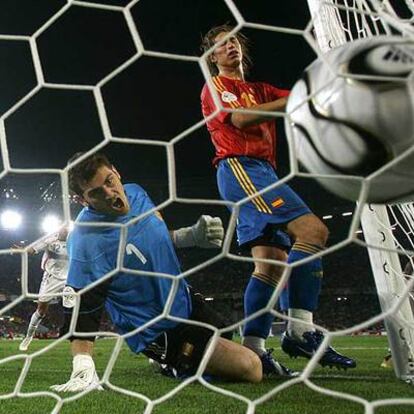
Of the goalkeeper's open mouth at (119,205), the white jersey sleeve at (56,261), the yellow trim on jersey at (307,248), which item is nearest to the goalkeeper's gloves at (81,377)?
the goalkeeper's open mouth at (119,205)

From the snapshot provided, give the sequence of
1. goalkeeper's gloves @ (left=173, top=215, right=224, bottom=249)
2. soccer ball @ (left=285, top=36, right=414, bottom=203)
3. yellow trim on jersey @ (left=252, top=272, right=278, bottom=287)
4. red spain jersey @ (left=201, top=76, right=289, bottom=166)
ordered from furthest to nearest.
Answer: red spain jersey @ (left=201, top=76, right=289, bottom=166)
yellow trim on jersey @ (left=252, top=272, right=278, bottom=287)
goalkeeper's gloves @ (left=173, top=215, right=224, bottom=249)
soccer ball @ (left=285, top=36, right=414, bottom=203)

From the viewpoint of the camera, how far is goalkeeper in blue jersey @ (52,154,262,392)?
2.22 m

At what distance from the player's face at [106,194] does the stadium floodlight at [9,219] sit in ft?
44.8

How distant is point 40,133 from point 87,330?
13.7m

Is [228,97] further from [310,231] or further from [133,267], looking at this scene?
[133,267]

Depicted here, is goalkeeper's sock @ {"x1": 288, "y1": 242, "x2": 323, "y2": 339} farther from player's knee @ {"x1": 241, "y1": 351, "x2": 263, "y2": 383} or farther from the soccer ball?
the soccer ball

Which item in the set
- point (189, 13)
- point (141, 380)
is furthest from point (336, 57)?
point (189, 13)

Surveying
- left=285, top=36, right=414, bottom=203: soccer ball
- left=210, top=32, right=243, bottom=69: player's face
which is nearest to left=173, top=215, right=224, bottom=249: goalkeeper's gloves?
left=210, top=32, right=243, bottom=69: player's face

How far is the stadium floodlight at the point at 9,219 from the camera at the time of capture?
15512mm

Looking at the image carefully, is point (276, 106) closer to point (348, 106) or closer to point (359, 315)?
point (348, 106)

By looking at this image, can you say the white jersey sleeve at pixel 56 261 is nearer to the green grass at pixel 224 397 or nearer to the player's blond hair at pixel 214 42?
the green grass at pixel 224 397

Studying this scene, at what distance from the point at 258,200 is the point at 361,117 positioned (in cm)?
115

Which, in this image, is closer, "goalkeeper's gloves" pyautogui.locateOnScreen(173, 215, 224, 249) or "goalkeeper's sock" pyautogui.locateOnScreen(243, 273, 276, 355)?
"goalkeeper's gloves" pyautogui.locateOnScreen(173, 215, 224, 249)

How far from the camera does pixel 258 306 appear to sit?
241 cm
